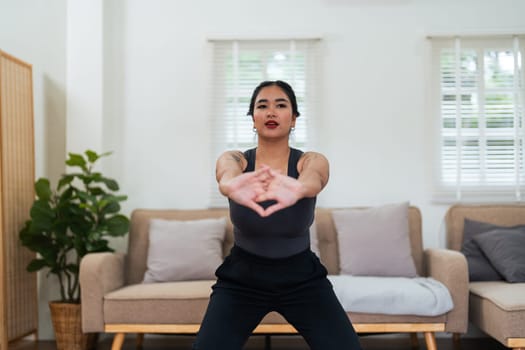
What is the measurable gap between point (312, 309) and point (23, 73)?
282cm

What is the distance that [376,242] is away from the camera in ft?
12.9

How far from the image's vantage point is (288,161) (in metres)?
2.41

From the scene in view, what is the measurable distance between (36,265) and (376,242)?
212cm

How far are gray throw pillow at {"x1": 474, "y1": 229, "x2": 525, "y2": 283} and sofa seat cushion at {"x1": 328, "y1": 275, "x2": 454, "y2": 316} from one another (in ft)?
1.82

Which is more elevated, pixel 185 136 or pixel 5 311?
pixel 185 136

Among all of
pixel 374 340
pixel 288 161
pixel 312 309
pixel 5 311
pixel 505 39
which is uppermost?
pixel 505 39

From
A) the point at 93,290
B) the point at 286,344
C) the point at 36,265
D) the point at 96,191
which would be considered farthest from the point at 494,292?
the point at 36,265

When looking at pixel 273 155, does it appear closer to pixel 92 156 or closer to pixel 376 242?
pixel 376 242

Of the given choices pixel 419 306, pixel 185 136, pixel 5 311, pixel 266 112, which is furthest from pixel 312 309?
pixel 185 136

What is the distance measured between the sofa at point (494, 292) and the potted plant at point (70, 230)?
7.10ft

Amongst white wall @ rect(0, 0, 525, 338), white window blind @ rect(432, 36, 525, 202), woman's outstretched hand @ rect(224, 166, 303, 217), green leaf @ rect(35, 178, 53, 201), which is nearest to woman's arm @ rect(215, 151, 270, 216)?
Answer: woman's outstretched hand @ rect(224, 166, 303, 217)

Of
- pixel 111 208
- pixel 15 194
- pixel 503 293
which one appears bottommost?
pixel 503 293

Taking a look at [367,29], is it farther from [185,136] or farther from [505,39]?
[185,136]

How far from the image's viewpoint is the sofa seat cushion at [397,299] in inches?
133
